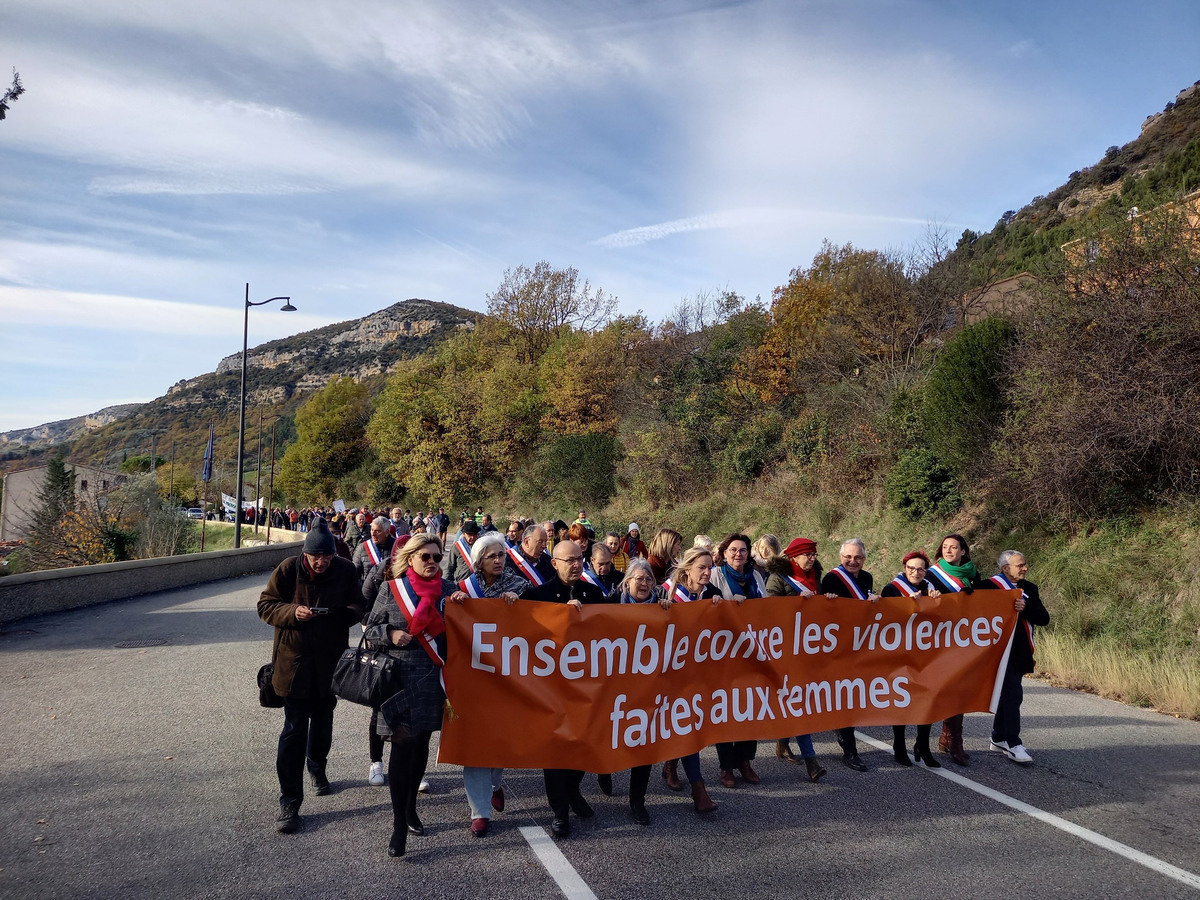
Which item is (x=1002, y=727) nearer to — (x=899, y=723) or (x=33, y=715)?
(x=899, y=723)

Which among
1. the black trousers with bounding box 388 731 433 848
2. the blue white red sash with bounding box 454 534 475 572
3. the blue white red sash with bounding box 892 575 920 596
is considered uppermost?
the blue white red sash with bounding box 454 534 475 572

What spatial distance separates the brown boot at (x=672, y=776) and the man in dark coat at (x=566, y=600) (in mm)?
660

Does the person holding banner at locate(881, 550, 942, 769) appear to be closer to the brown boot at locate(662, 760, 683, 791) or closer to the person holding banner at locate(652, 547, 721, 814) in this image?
the person holding banner at locate(652, 547, 721, 814)

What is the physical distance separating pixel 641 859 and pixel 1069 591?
9503mm

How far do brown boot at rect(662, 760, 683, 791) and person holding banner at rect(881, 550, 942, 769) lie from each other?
6.02 ft

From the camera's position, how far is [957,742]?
6.37 metres

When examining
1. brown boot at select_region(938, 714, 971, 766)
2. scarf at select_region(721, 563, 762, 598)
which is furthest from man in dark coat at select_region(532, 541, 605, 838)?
brown boot at select_region(938, 714, 971, 766)

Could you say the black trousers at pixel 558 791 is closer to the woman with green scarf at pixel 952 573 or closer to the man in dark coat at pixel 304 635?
the man in dark coat at pixel 304 635

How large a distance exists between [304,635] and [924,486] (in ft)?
48.0

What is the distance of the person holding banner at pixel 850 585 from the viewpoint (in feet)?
20.6

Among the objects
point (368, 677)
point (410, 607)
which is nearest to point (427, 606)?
point (410, 607)

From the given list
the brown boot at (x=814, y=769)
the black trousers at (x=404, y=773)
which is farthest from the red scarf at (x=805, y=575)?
the black trousers at (x=404, y=773)

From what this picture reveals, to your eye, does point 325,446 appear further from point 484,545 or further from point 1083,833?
point 1083,833

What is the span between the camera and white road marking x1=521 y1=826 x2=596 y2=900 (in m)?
4.02
